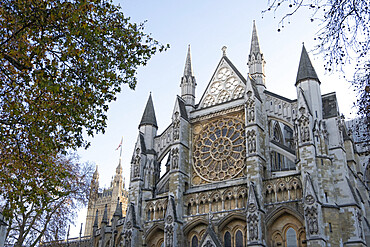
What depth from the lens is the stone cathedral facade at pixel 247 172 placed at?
22625 mm

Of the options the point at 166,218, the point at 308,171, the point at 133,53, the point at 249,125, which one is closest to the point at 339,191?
the point at 308,171

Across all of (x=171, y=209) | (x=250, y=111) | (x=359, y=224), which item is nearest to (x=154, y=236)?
(x=171, y=209)

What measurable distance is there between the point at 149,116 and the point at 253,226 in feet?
46.1

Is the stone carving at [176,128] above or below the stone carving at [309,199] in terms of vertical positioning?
above

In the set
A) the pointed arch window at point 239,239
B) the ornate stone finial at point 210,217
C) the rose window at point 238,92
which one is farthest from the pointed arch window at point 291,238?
the rose window at point 238,92

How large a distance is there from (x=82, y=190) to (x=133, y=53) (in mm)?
12946

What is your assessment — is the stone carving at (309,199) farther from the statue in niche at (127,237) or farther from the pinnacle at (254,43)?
the pinnacle at (254,43)

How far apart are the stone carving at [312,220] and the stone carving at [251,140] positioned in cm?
538

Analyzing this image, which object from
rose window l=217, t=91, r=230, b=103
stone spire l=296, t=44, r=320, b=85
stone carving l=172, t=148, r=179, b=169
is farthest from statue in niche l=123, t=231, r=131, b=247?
stone spire l=296, t=44, r=320, b=85

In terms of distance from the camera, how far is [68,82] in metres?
12.4

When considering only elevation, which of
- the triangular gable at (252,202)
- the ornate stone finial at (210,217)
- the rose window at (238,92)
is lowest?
the ornate stone finial at (210,217)

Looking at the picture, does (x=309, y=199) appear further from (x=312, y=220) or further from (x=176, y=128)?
(x=176, y=128)

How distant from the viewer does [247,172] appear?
25.1 metres

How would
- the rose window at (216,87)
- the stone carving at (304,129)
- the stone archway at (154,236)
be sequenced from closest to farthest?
the stone carving at (304,129) < the stone archway at (154,236) < the rose window at (216,87)
